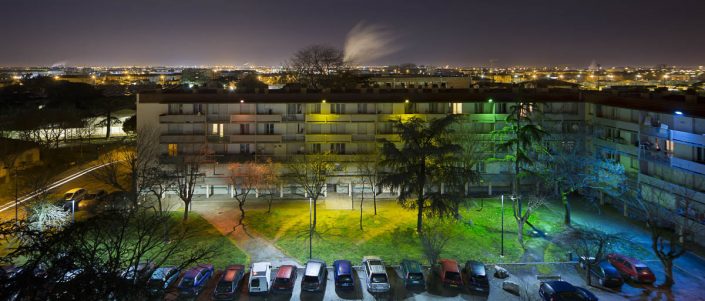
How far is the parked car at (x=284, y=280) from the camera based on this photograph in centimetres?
1864

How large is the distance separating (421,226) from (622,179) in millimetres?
11958

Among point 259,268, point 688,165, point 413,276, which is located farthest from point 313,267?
point 688,165

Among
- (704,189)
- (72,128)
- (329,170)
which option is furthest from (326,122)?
(72,128)

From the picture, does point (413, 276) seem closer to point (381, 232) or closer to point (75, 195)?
point (381, 232)

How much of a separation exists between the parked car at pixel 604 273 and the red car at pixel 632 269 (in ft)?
1.25

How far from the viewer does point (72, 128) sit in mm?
52094

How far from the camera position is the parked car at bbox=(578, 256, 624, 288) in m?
18.9

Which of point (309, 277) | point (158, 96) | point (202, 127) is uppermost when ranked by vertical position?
point (158, 96)

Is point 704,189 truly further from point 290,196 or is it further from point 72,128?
point 72,128

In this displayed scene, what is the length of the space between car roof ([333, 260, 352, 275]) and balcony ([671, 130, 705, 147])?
1913 centimetres

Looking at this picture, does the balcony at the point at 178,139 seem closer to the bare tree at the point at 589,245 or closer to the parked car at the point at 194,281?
the parked car at the point at 194,281

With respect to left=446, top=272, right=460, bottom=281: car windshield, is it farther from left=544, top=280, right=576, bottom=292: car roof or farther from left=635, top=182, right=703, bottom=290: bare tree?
left=635, top=182, right=703, bottom=290: bare tree

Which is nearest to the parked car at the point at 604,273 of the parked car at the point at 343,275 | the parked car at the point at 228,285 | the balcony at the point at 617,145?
the parked car at the point at 343,275

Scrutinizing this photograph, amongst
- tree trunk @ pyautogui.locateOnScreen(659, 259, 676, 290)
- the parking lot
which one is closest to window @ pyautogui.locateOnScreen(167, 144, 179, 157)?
the parking lot
